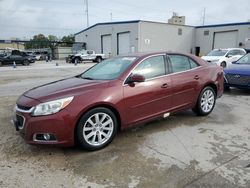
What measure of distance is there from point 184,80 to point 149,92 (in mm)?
1004

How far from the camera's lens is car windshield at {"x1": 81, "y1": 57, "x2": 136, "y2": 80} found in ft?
14.3

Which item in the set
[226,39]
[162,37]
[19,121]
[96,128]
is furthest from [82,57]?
[96,128]

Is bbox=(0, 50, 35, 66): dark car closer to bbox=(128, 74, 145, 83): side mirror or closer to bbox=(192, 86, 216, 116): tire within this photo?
bbox=(192, 86, 216, 116): tire

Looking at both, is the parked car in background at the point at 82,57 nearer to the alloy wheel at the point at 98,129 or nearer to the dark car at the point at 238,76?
the dark car at the point at 238,76

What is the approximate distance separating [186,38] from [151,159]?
37.8 metres

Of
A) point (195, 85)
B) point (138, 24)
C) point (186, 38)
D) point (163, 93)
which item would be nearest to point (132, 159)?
point (163, 93)

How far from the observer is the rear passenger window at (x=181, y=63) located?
495cm

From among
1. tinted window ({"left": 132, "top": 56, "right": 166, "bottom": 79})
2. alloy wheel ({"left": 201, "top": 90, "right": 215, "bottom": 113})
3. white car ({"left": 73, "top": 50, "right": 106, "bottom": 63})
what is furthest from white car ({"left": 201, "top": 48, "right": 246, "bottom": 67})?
white car ({"left": 73, "top": 50, "right": 106, "bottom": 63})

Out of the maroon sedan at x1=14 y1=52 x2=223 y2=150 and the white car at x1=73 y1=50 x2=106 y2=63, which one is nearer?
the maroon sedan at x1=14 y1=52 x2=223 y2=150

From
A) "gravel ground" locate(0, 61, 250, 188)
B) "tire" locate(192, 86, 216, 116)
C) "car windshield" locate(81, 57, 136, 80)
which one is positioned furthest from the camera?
"tire" locate(192, 86, 216, 116)

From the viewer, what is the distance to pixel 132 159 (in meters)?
3.62

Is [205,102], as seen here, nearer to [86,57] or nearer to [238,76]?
[238,76]

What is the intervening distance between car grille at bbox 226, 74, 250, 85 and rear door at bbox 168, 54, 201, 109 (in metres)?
3.40

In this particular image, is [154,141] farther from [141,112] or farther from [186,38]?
[186,38]
